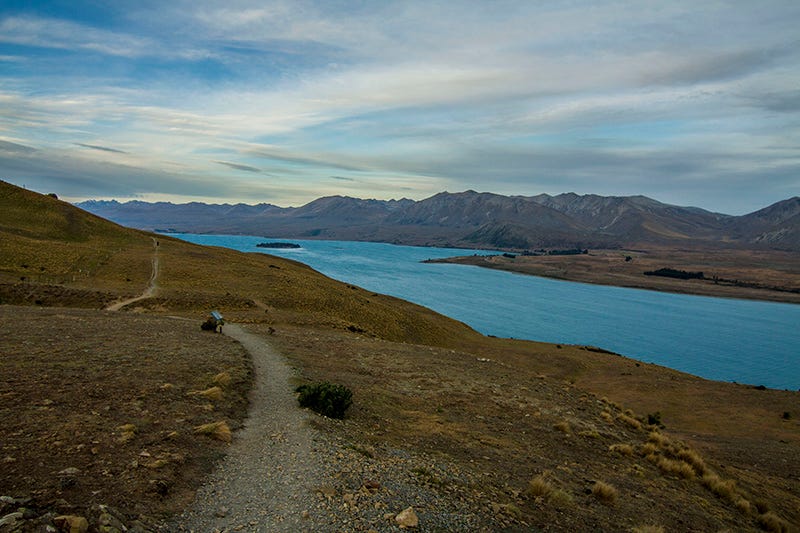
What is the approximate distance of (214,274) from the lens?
154 ft

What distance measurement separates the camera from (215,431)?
1045 cm

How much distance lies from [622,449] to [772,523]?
4.21 meters

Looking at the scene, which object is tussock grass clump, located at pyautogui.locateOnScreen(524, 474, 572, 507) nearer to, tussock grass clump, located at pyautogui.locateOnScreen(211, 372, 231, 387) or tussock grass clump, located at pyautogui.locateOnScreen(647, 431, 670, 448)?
tussock grass clump, located at pyautogui.locateOnScreen(647, 431, 670, 448)

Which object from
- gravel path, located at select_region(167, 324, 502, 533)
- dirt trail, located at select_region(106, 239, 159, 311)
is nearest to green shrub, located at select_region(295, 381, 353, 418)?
gravel path, located at select_region(167, 324, 502, 533)

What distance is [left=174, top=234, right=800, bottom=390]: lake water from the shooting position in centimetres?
7343

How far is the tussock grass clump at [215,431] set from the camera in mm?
10344

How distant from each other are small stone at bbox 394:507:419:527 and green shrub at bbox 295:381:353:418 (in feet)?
18.9

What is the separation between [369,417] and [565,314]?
10102 cm

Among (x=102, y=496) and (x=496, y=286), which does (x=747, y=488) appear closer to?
(x=102, y=496)

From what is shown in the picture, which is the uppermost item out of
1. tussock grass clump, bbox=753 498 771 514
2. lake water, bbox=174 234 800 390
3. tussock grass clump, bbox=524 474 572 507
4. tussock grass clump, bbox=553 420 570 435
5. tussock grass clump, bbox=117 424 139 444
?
tussock grass clump, bbox=117 424 139 444

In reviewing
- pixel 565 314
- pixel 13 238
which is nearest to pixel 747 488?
pixel 13 238

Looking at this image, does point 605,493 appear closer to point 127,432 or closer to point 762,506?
point 762,506

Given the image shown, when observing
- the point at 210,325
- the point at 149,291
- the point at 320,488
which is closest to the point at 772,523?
the point at 320,488

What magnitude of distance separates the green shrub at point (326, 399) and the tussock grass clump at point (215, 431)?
333 centimetres
